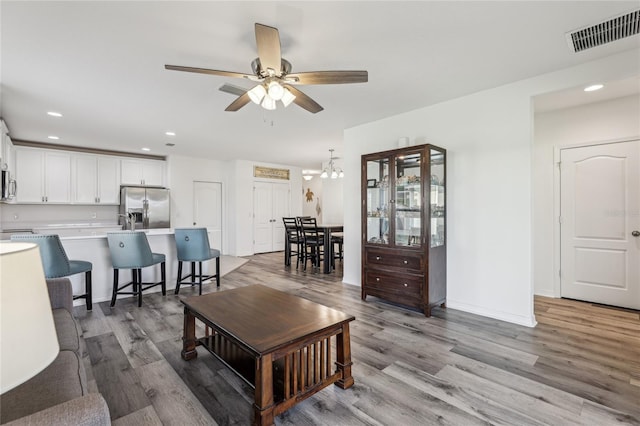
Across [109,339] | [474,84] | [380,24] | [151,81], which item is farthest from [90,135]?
[474,84]

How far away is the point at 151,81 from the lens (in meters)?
3.02

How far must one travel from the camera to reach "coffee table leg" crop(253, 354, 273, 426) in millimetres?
1613

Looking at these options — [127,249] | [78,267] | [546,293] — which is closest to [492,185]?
[546,293]

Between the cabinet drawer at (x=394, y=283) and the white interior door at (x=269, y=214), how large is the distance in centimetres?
485

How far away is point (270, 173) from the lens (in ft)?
27.4

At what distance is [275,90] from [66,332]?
209 cm

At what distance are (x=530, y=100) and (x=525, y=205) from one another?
1069 mm

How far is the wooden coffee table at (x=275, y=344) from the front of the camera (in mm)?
1652

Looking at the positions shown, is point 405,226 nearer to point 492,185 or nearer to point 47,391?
point 492,185

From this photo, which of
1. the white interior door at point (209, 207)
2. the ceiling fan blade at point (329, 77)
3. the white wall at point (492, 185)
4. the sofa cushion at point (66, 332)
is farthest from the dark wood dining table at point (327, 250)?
the sofa cushion at point (66, 332)

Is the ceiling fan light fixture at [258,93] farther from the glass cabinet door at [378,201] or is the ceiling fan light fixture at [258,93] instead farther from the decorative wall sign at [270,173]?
→ the decorative wall sign at [270,173]

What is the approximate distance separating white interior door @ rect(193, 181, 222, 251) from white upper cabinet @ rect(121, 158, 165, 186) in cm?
82

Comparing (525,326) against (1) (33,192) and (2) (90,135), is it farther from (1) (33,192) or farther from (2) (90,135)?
(1) (33,192)

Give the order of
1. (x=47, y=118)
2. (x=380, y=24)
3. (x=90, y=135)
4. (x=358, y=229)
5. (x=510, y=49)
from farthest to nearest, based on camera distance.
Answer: (x=90, y=135)
(x=358, y=229)
(x=47, y=118)
(x=510, y=49)
(x=380, y=24)
